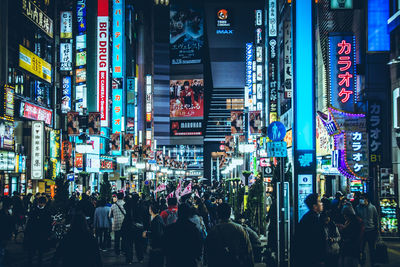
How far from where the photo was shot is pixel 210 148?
116000 mm

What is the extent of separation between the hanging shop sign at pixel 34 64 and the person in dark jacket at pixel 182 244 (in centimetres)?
2558

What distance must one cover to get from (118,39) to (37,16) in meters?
20.7

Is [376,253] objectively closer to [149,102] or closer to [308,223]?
[308,223]

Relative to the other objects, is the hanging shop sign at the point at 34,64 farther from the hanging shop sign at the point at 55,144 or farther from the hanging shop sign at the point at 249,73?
the hanging shop sign at the point at 249,73

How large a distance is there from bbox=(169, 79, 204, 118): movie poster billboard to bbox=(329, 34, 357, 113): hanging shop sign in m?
84.7

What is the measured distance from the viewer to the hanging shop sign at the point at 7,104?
84.9 feet

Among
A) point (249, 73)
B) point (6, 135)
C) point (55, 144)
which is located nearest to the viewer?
point (6, 135)

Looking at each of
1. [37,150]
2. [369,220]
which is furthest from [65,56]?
[369,220]

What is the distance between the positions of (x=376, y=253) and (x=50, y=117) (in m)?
28.0

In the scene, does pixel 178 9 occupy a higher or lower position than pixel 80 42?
higher

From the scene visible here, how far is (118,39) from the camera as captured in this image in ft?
174

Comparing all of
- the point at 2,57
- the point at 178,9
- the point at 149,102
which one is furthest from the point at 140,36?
the point at 2,57

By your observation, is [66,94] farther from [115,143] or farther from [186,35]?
[186,35]

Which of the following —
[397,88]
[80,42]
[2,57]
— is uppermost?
[80,42]
